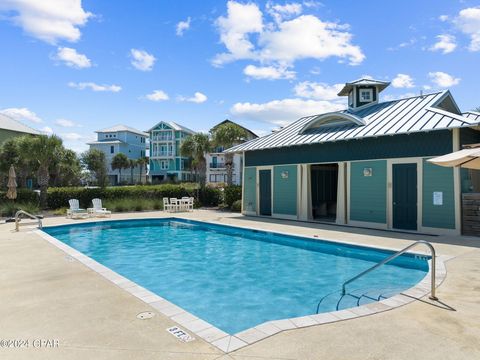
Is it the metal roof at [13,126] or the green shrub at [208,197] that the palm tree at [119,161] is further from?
the green shrub at [208,197]

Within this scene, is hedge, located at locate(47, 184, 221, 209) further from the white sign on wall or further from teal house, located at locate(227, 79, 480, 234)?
the white sign on wall

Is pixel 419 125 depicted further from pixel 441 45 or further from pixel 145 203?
pixel 145 203

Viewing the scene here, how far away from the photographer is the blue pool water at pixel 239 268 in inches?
257

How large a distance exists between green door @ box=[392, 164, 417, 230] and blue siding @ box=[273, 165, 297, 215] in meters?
4.87

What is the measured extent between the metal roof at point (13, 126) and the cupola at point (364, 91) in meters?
35.2

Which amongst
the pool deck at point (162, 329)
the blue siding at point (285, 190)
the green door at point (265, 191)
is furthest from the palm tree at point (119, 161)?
the pool deck at point (162, 329)

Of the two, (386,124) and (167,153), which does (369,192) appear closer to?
(386,124)

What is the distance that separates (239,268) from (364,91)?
12.6 metres

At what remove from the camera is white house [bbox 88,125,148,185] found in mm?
62312

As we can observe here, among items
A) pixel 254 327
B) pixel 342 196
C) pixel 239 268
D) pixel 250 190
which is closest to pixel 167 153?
pixel 250 190

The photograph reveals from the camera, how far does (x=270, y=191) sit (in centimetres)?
1783

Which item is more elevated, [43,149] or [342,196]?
[43,149]

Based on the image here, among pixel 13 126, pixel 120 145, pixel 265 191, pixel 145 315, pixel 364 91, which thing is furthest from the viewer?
pixel 120 145

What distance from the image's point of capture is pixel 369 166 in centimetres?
1359
